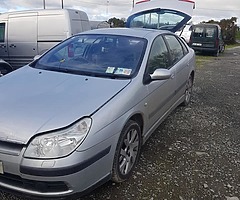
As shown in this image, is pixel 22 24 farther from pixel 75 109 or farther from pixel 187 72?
pixel 75 109

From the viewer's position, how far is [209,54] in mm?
17453

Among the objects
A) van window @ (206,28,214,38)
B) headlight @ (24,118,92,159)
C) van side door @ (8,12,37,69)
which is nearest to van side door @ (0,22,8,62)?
van side door @ (8,12,37,69)

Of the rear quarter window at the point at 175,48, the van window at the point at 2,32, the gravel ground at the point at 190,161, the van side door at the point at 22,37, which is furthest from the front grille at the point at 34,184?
the van window at the point at 2,32

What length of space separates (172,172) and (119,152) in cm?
82

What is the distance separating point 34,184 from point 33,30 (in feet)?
21.2

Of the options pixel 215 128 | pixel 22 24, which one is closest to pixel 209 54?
pixel 22 24

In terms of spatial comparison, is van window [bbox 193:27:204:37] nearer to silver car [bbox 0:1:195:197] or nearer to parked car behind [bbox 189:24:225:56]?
parked car behind [bbox 189:24:225:56]

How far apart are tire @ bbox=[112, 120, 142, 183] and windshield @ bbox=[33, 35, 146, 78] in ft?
2.02

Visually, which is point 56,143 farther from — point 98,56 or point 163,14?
point 163,14

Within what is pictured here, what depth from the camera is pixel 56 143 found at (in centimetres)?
212

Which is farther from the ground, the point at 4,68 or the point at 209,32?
the point at 209,32

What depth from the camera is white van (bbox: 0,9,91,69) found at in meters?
7.47

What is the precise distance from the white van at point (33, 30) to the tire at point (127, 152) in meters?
5.16

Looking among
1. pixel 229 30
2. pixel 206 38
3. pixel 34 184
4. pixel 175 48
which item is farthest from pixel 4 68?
pixel 229 30
